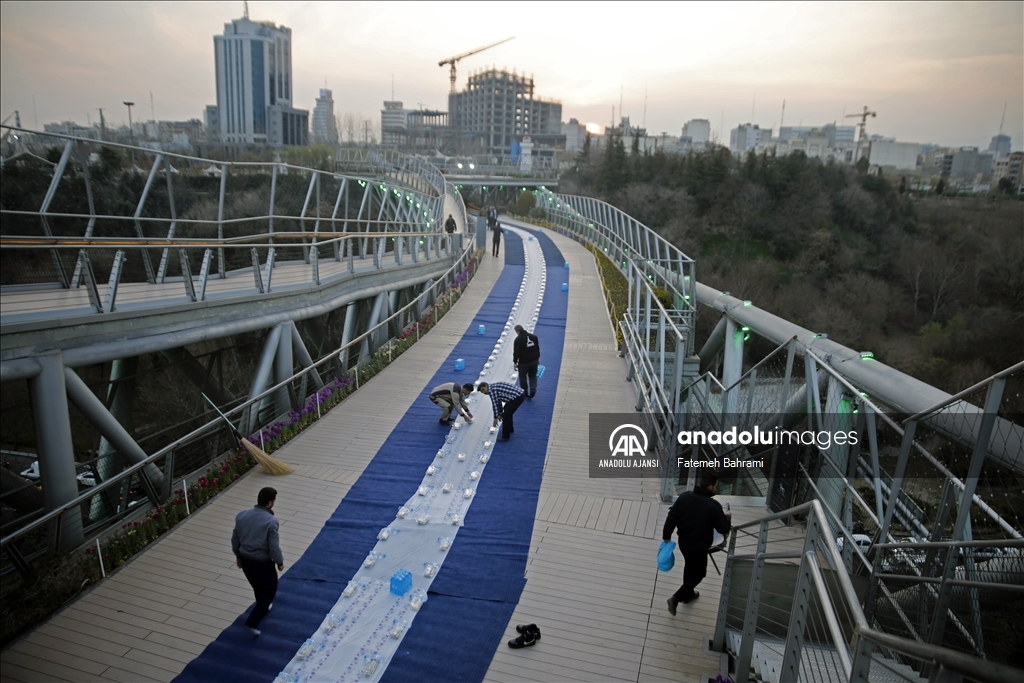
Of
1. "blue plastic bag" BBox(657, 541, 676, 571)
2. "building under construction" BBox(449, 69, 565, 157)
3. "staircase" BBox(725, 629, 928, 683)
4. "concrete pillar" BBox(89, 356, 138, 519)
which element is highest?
"building under construction" BBox(449, 69, 565, 157)

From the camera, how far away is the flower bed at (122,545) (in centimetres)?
594

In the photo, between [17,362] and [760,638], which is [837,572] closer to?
[760,638]

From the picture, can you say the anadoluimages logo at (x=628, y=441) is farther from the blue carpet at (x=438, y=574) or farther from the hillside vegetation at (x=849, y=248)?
the hillside vegetation at (x=849, y=248)

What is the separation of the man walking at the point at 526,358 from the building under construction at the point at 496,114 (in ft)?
539

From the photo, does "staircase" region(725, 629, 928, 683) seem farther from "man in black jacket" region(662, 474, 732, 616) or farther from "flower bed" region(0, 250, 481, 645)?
"flower bed" region(0, 250, 481, 645)

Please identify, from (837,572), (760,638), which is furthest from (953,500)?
(837,572)

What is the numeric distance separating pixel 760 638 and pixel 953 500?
1.81 m

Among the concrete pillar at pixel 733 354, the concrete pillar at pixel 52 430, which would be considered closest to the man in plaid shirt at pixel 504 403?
the concrete pillar at pixel 52 430

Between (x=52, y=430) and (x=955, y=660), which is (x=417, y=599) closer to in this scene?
(x=955, y=660)

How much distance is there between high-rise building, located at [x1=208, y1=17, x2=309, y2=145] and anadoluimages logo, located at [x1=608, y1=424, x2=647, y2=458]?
164566 millimetres

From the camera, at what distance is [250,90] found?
537ft

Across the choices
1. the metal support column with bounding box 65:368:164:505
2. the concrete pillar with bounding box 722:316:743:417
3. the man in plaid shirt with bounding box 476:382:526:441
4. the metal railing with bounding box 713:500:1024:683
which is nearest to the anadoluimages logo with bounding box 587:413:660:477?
the man in plaid shirt with bounding box 476:382:526:441

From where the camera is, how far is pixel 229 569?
6879 millimetres

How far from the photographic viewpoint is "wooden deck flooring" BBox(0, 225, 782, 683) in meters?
5.52
